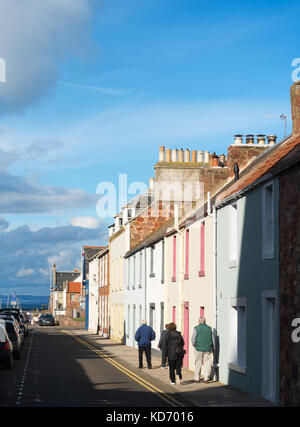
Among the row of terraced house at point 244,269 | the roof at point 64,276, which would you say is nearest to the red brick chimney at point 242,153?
the row of terraced house at point 244,269

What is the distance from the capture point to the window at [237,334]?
1898 cm

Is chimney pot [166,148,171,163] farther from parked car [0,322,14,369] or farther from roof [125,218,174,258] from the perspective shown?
parked car [0,322,14,369]

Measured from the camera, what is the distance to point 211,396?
17578 millimetres

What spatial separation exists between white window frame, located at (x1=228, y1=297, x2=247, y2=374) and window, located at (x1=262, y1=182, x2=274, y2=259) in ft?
7.77

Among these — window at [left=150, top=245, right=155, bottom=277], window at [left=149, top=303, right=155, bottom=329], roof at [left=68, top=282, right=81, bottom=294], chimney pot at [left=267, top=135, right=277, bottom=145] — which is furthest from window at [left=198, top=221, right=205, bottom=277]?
roof at [left=68, top=282, right=81, bottom=294]

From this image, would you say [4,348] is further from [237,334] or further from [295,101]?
[295,101]

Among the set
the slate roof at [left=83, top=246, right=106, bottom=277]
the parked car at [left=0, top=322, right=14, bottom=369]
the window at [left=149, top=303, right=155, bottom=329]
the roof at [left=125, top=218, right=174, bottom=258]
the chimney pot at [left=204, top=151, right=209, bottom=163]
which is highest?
the chimney pot at [left=204, top=151, right=209, bottom=163]

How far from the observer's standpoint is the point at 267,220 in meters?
16.9

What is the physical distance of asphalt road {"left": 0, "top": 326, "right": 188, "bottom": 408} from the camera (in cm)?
1605

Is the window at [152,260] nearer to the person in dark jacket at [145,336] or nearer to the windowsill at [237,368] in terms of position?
the person in dark jacket at [145,336]

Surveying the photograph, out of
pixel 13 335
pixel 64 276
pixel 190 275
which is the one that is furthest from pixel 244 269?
pixel 64 276

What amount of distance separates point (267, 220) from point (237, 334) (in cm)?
409

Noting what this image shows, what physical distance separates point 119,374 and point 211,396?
6.85 metres

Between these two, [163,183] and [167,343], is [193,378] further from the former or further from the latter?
[163,183]
